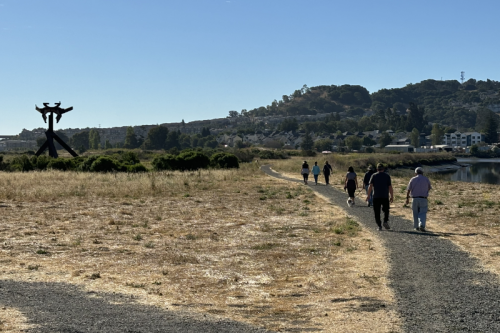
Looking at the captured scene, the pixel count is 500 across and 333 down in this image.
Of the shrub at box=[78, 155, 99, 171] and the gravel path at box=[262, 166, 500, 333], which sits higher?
the shrub at box=[78, 155, 99, 171]

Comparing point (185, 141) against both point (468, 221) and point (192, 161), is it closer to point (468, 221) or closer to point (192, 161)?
point (192, 161)

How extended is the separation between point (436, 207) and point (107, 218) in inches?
459

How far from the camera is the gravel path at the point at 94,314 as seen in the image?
7.08 meters

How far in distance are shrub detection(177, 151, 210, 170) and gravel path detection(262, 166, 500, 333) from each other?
139 ft

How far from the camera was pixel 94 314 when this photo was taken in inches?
305

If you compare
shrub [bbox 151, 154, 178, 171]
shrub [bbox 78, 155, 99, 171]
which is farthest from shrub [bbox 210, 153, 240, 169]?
shrub [bbox 78, 155, 99, 171]

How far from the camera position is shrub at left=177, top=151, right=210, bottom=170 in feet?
181

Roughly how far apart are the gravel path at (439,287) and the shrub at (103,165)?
37.5 m

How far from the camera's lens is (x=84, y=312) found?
25.8 ft

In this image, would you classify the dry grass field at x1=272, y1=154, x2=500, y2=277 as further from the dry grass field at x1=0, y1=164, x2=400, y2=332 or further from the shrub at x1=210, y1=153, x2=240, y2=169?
the shrub at x1=210, y1=153, x2=240, y2=169

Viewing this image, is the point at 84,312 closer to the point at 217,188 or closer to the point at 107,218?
the point at 107,218

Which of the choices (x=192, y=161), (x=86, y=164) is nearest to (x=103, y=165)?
(x=86, y=164)

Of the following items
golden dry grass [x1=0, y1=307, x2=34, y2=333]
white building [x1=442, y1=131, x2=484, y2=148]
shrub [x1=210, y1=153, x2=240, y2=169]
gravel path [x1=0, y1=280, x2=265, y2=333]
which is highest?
white building [x1=442, y1=131, x2=484, y2=148]

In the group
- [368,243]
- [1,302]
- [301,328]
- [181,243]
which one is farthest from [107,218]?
[301,328]
